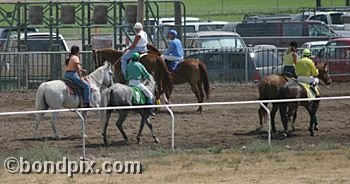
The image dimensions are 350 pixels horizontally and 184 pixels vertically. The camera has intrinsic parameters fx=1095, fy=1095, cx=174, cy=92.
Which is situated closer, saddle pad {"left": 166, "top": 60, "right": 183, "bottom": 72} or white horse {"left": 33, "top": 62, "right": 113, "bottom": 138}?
white horse {"left": 33, "top": 62, "right": 113, "bottom": 138}

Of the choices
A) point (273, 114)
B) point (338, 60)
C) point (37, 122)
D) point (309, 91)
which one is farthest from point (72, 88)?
point (338, 60)

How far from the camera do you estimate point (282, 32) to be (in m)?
46.3

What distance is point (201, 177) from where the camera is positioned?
17.9 meters

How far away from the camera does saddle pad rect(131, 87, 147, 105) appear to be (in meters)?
21.6

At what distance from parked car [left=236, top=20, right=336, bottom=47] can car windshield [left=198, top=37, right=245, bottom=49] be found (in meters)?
3.96

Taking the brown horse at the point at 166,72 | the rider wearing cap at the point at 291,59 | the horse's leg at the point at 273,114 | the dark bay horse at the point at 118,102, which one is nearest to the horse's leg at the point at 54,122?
the dark bay horse at the point at 118,102

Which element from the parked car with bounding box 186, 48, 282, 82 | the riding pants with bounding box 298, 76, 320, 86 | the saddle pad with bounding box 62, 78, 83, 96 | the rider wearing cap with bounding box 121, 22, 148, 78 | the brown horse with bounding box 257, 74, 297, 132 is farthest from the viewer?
the parked car with bounding box 186, 48, 282, 82

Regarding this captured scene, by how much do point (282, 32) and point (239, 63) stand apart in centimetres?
1252

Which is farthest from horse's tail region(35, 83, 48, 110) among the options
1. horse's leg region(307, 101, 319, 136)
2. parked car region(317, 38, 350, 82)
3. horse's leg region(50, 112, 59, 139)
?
parked car region(317, 38, 350, 82)

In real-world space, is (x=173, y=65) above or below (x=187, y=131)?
above

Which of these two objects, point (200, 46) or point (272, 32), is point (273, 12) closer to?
point (272, 32)

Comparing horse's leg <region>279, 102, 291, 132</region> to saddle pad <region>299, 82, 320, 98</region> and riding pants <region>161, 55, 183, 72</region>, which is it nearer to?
saddle pad <region>299, 82, 320, 98</region>

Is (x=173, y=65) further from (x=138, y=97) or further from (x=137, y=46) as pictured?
(x=138, y=97)

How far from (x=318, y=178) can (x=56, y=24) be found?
19095mm
